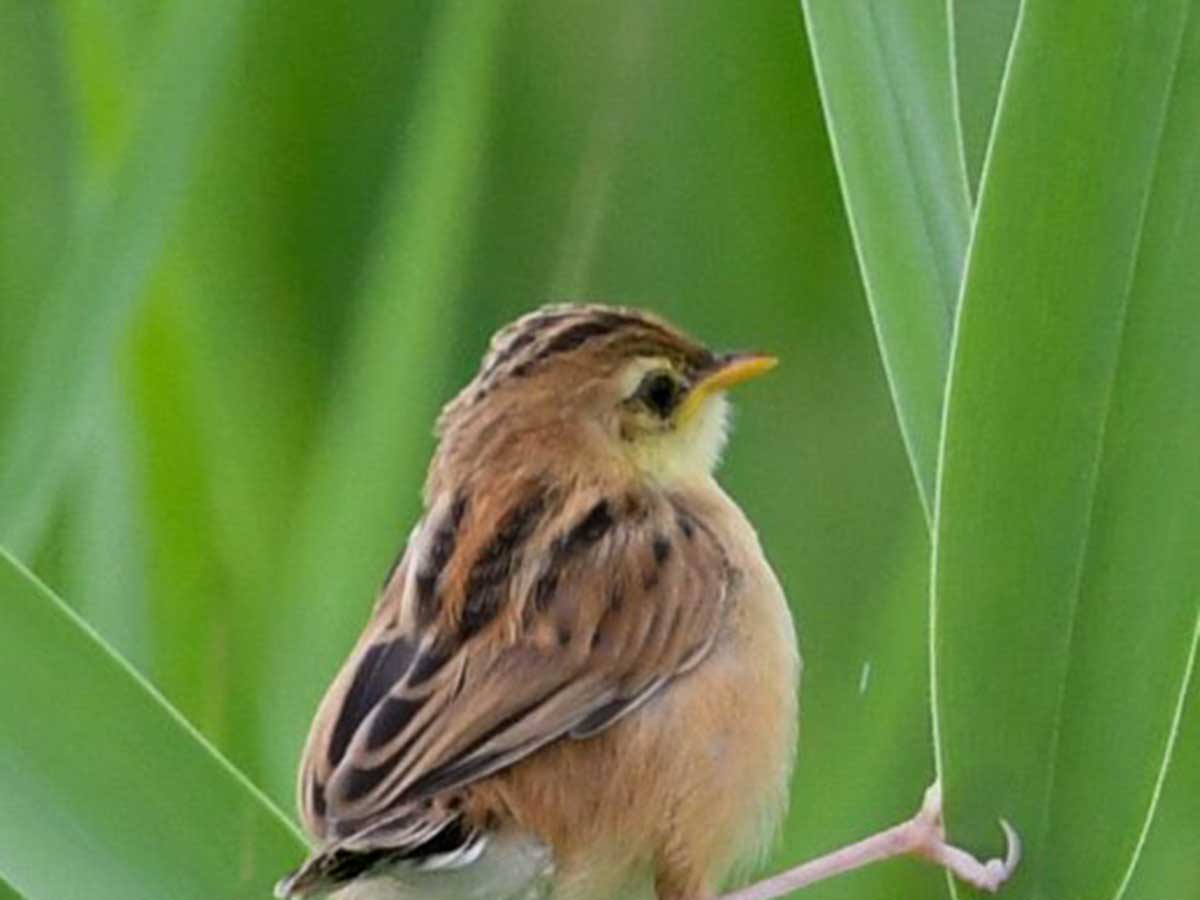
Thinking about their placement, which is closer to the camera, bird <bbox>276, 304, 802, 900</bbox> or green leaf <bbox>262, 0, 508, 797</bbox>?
bird <bbox>276, 304, 802, 900</bbox>

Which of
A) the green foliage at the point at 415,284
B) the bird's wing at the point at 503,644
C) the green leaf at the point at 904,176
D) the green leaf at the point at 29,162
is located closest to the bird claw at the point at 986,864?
the green foliage at the point at 415,284

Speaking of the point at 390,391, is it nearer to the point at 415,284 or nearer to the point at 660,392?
the point at 415,284

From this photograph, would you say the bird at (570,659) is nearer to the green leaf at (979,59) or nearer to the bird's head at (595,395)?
the bird's head at (595,395)

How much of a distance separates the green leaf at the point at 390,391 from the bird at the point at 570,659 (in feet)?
0.16

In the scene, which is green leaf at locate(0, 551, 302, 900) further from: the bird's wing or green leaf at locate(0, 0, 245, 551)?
green leaf at locate(0, 0, 245, 551)

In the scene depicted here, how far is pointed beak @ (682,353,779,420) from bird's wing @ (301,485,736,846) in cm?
11

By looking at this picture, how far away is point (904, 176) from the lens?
1744 mm

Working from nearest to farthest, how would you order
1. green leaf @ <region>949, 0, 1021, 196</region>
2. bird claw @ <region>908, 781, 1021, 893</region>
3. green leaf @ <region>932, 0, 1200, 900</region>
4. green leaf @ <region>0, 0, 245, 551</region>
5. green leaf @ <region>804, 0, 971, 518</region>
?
1. green leaf @ <region>932, 0, 1200, 900</region>
2. bird claw @ <region>908, 781, 1021, 893</region>
3. green leaf @ <region>804, 0, 971, 518</region>
4. green leaf @ <region>0, 0, 245, 551</region>
5. green leaf @ <region>949, 0, 1021, 196</region>

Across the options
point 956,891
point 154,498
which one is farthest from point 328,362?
point 956,891

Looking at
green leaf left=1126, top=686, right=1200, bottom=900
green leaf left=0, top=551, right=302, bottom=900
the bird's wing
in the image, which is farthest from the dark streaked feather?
green leaf left=1126, top=686, right=1200, bottom=900

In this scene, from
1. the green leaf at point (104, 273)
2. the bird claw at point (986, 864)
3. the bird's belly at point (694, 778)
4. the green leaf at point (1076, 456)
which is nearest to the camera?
the green leaf at point (1076, 456)

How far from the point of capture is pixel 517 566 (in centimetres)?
200

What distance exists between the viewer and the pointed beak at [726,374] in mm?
2162

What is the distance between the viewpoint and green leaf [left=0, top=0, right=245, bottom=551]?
214 cm
